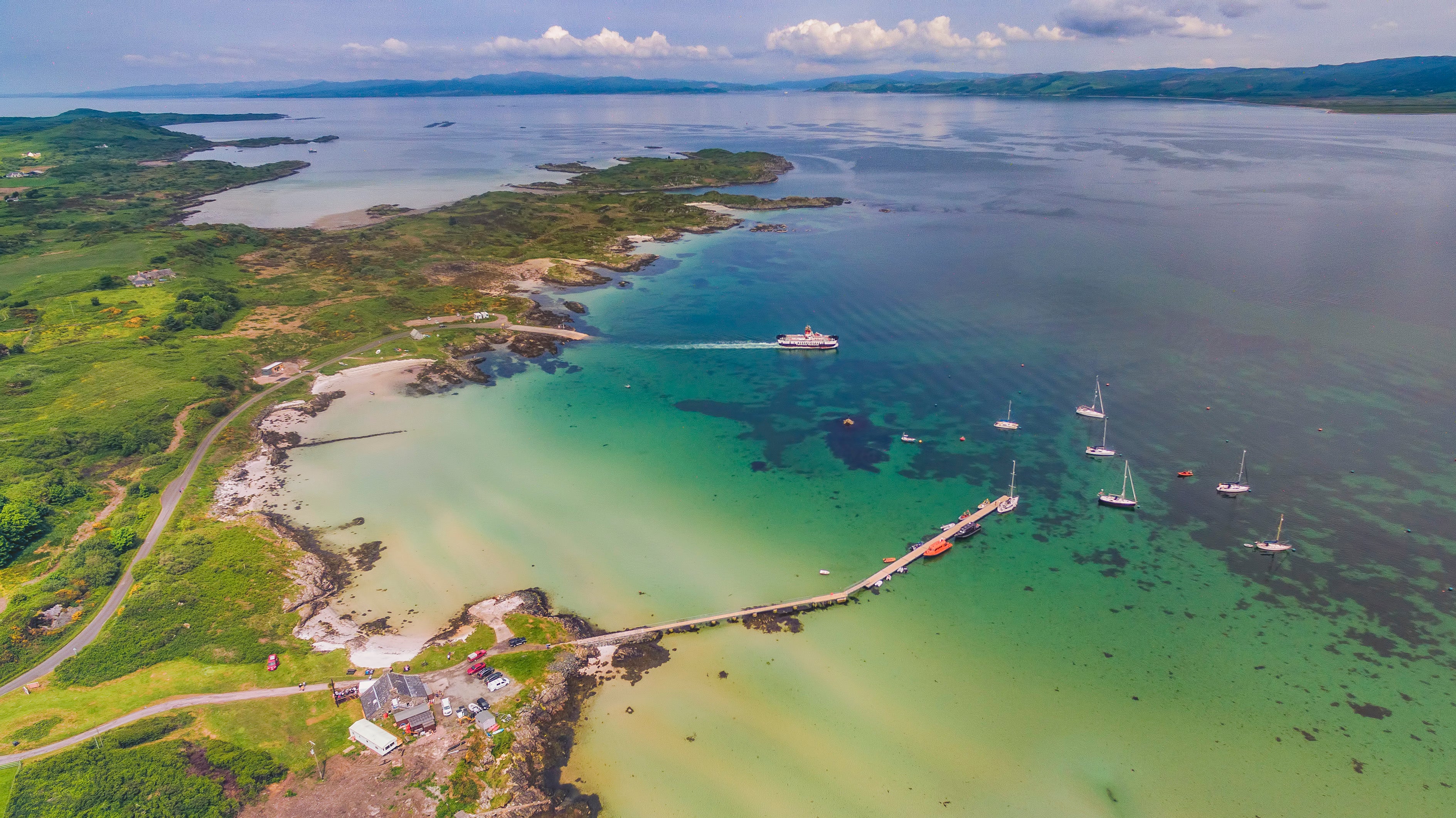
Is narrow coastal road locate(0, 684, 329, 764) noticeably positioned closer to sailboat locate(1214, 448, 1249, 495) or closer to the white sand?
the white sand

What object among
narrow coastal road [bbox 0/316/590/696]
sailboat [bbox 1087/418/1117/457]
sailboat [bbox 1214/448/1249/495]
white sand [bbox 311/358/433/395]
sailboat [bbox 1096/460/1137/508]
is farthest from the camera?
white sand [bbox 311/358/433/395]

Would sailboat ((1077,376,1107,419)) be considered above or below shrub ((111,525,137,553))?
above

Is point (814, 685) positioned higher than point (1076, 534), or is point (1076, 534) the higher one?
point (1076, 534)

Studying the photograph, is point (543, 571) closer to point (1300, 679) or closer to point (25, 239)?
point (1300, 679)

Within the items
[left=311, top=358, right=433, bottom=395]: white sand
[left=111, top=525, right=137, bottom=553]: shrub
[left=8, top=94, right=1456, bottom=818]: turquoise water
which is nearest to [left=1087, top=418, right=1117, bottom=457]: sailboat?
[left=8, top=94, right=1456, bottom=818]: turquoise water

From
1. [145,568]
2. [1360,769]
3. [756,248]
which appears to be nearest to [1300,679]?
[1360,769]

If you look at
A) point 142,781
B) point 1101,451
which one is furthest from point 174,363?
point 1101,451

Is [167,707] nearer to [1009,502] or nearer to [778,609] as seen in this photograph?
[778,609]

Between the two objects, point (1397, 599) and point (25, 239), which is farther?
point (25, 239)

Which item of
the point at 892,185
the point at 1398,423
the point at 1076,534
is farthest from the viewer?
the point at 892,185
